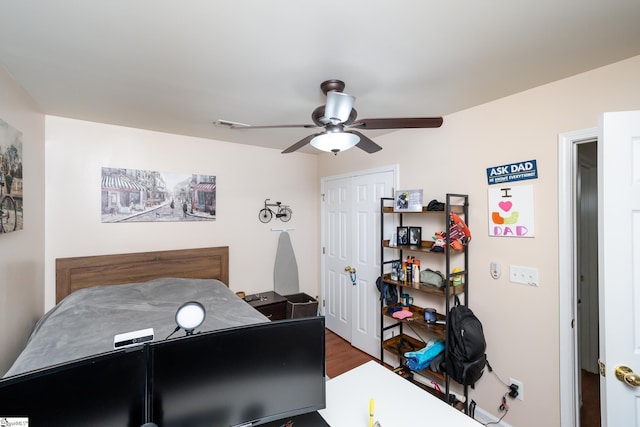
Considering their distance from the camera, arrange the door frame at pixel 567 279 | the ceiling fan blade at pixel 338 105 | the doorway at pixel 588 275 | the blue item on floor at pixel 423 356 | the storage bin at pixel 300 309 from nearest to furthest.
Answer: the ceiling fan blade at pixel 338 105, the door frame at pixel 567 279, the blue item on floor at pixel 423 356, the doorway at pixel 588 275, the storage bin at pixel 300 309

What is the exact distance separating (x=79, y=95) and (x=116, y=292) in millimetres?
1588

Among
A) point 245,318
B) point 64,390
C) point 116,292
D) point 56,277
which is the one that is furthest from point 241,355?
point 56,277

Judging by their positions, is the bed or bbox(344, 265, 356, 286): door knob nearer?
the bed

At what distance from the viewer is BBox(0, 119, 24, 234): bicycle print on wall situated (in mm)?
1587

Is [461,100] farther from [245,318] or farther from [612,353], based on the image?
[245,318]

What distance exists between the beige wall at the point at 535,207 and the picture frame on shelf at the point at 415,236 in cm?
37

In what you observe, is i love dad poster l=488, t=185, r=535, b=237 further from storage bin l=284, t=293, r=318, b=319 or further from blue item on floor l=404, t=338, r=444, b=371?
storage bin l=284, t=293, r=318, b=319

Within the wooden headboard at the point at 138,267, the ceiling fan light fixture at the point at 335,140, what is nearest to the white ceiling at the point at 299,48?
the ceiling fan light fixture at the point at 335,140

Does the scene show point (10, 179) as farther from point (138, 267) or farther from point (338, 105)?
point (338, 105)

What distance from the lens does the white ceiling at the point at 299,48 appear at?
1.18 metres

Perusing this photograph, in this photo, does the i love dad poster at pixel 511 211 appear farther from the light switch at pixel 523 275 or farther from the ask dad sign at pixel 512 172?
the light switch at pixel 523 275

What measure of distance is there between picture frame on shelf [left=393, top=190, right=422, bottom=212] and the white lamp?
6.34 feet

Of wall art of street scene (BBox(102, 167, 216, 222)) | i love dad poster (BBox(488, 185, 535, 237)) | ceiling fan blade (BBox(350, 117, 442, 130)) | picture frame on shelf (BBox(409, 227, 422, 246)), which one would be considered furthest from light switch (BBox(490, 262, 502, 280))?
wall art of street scene (BBox(102, 167, 216, 222))

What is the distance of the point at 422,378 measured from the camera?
8.45 ft
